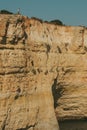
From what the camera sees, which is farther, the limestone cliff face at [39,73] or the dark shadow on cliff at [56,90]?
the dark shadow on cliff at [56,90]

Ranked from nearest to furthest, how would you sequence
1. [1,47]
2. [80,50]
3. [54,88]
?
[1,47] < [54,88] < [80,50]

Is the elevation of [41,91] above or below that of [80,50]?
below

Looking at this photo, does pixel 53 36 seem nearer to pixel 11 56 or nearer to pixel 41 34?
pixel 41 34

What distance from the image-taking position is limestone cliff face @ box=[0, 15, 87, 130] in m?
24.0

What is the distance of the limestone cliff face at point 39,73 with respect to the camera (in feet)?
78.6

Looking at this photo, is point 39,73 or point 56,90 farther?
point 56,90

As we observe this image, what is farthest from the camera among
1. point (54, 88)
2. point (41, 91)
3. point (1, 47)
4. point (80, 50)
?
point (80, 50)

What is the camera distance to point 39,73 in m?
27.2

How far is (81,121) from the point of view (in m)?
33.2

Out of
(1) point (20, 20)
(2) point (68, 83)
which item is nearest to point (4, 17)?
(1) point (20, 20)

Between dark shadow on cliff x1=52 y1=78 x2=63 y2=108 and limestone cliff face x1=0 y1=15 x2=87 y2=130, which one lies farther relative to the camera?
dark shadow on cliff x1=52 y1=78 x2=63 y2=108

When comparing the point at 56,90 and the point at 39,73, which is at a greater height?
the point at 39,73

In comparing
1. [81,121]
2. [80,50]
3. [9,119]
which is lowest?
[81,121]

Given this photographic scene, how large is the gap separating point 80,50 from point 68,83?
2.86m
